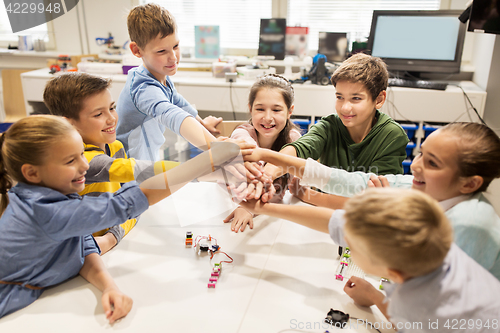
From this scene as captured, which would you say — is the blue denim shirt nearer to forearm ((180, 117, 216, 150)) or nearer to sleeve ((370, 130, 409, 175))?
forearm ((180, 117, 216, 150))

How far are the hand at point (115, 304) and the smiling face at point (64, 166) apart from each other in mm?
275

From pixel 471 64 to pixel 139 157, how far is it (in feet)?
10.9

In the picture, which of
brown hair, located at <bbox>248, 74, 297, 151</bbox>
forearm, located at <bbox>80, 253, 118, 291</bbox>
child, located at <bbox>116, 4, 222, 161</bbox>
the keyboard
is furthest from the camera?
the keyboard

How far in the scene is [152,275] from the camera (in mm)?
961

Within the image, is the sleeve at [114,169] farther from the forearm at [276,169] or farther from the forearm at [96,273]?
the forearm at [276,169]

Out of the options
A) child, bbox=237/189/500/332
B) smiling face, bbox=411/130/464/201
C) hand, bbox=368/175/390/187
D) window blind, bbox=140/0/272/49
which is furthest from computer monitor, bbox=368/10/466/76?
child, bbox=237/189/500/332

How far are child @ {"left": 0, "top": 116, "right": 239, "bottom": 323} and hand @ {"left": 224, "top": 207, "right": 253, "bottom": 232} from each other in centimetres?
36

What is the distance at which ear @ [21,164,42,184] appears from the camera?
2.78 feet

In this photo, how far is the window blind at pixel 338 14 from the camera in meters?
3.41

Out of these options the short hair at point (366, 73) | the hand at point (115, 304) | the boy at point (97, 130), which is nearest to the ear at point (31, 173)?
the boy at point (97, 130)

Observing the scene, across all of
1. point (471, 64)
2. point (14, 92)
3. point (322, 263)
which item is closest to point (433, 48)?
point (471, 64)

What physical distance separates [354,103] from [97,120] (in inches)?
36.6

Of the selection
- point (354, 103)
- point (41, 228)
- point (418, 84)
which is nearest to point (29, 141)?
point (41, 228)

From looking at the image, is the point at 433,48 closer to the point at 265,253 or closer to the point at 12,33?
the point at 265,253
